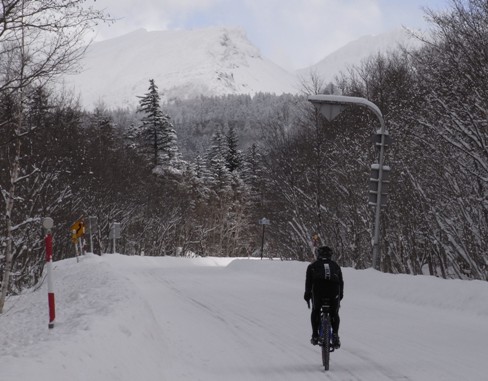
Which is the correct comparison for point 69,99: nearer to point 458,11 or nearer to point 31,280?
point 31,280

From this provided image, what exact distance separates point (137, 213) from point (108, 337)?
4500cm

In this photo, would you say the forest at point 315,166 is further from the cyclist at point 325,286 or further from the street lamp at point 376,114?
the cyclist at point 325,286

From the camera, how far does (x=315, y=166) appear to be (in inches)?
1364

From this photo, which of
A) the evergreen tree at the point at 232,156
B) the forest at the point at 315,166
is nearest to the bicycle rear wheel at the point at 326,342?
the forest at the point at 315,166

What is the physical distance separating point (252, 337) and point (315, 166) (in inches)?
981

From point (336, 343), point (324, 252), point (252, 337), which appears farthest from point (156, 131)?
point (336, 343)

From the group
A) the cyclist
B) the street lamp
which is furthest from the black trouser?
the street lamp

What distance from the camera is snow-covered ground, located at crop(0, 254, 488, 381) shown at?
20.7 feet

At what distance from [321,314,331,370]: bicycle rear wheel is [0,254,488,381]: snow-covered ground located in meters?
0.15

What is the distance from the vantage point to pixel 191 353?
29.6ft

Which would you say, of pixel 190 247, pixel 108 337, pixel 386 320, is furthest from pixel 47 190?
pixel 190 247

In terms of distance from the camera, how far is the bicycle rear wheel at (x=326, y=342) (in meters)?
7.76

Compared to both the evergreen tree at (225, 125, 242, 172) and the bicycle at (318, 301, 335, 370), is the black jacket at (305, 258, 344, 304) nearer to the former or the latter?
the bicycle at (318, 301, 335, 370)

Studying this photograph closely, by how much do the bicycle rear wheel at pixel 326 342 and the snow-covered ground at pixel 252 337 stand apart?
146 mm
